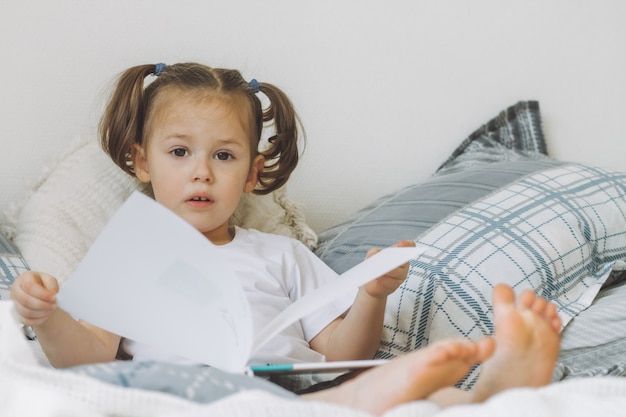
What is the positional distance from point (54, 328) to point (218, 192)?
31 centimetres

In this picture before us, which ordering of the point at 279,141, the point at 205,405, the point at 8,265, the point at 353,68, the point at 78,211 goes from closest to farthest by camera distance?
the point at 205,405, the point at 8,265, the point at 78,211, the point at 279,141, the point at 353,68

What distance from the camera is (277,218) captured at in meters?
1.37

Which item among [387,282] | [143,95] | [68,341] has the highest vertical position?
[143,95]

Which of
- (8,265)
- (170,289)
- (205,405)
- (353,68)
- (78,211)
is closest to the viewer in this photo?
(205,405)

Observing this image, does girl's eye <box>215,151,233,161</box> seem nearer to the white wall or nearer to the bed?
the bed

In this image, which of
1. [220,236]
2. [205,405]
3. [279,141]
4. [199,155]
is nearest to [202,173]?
[199,155]

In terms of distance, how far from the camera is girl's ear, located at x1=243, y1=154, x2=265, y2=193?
1.29m

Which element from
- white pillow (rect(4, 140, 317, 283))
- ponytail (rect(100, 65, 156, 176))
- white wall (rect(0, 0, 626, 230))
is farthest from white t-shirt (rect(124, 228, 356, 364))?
white wall (rect(0, 0, 626, 230))

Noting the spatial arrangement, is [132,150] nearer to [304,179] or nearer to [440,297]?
[304,179]

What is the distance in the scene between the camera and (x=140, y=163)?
128cm

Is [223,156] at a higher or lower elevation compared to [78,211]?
higher

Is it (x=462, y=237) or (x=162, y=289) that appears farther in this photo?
(x=462, y=237)

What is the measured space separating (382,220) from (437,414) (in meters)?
0.71

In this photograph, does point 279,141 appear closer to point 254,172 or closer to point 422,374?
point 254,172
